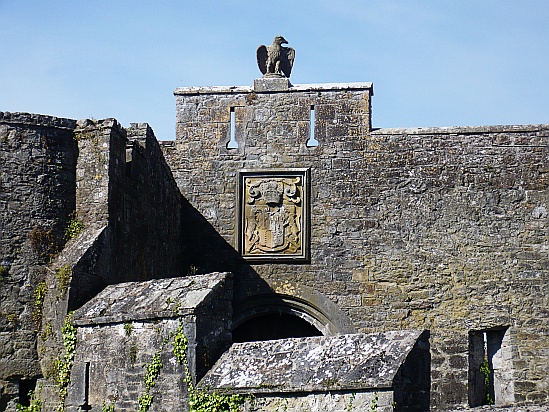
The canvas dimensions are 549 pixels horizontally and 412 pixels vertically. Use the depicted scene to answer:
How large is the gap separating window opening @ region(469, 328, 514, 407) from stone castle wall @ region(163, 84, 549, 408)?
10 centimetres

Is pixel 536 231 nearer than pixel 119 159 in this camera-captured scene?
No

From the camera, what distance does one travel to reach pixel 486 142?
57.1 ft

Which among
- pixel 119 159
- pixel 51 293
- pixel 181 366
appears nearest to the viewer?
pixel 181 366

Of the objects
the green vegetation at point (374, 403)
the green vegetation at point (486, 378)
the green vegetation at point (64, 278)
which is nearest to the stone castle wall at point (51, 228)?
the green vegetation at point (64, 278)

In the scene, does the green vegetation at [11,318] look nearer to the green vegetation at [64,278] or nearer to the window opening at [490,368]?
the green vegetation at [64,278]

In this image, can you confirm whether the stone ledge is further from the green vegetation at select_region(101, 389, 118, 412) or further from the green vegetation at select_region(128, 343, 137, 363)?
the green vegetation at select_region(101, 389, 118, 412)

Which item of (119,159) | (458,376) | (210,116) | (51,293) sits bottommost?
(458,376)

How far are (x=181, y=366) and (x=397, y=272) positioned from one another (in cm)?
724

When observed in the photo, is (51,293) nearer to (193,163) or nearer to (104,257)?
(104,257)

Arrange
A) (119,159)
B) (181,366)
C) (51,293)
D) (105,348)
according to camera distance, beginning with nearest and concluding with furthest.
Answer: (181,366) → (105,348) → (51,293) → (119,159)

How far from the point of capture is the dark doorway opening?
1784cm

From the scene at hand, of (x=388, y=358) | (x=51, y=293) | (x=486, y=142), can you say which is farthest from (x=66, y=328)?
(x=486, y=142)

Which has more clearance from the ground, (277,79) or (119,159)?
(277,79)

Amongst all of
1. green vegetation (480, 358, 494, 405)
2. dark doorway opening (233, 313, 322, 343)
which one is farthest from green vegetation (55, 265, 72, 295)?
green vegetation (480, 358, 494, 405)
